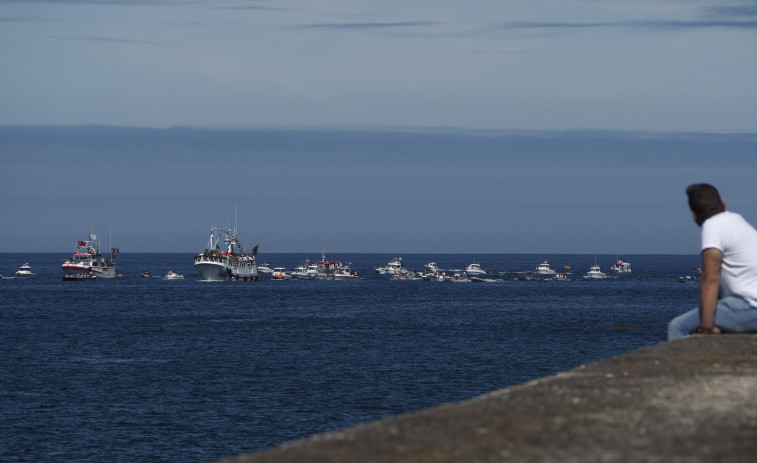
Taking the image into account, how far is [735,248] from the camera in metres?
10.3

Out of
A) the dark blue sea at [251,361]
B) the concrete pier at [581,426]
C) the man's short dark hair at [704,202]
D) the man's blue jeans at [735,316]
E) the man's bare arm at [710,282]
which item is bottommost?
the dark blue sea at [251,361]

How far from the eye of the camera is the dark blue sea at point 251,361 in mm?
41000

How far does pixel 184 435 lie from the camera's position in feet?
132

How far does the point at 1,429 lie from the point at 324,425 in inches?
544

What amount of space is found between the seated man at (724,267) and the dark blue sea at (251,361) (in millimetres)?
28032

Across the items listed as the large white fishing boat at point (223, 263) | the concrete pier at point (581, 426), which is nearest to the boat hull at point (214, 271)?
the large white fishing boat at point (223, 263)

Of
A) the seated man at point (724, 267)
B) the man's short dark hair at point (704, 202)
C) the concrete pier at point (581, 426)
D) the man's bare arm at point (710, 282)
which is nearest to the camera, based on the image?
the concrete pier at point (581, 426)

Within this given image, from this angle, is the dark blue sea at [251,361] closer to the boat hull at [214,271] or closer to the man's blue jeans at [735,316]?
the man's blue jeans at [735,316]

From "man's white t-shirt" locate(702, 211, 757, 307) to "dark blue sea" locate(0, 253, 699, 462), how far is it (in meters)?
28.3

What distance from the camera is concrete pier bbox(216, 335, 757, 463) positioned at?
5.43 m

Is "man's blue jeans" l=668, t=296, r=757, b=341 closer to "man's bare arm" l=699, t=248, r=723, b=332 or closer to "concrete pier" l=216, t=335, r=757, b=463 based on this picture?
"man's bare arm" l=699, t=248, r=723, b=332

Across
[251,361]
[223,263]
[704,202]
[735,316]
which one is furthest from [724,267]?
A: [223,263]

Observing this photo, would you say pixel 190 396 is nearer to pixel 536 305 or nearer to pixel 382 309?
pixel 382 309

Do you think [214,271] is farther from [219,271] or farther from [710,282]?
[710,282]
